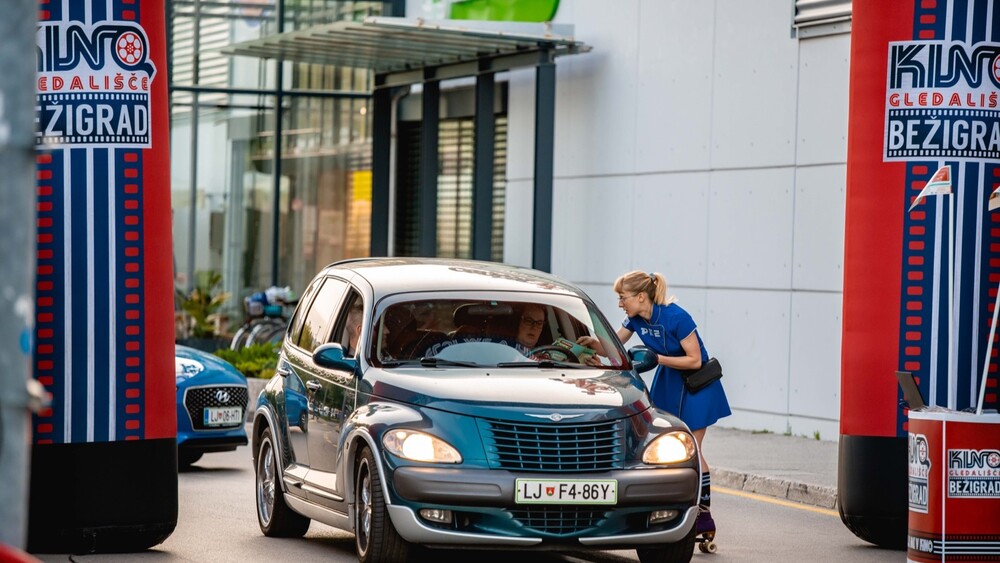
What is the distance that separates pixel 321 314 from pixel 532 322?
1.50 m

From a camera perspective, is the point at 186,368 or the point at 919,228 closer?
the point at 919,228

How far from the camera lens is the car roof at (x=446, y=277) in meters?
9.76

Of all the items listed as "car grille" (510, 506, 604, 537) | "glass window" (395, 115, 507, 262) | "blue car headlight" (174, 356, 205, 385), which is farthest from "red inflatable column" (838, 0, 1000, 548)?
"glass window" (395, 115, 507, 262)

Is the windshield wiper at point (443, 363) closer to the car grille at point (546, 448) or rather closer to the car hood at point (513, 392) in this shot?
the car hood at point (513, 392)

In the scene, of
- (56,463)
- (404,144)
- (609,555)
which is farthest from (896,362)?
(404,144)

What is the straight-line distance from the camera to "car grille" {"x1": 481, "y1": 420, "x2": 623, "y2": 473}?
8398 millimetres

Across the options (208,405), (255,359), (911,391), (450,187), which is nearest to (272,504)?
(208,405)

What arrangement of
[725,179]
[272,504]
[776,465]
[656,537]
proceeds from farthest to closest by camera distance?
[725,179] → [776,465] → [272,504] → [656,537]

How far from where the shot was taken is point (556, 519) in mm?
8375

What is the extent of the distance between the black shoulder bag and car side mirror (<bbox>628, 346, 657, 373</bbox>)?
19.9 inches

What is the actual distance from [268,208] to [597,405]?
20.0 meters

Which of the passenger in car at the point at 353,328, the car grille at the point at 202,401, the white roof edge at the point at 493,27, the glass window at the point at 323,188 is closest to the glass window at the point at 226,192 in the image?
the glass window at the point at 323,188

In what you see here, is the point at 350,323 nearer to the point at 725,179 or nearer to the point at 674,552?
the point at 674,552

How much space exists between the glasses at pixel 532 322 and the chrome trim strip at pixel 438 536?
1721mm
